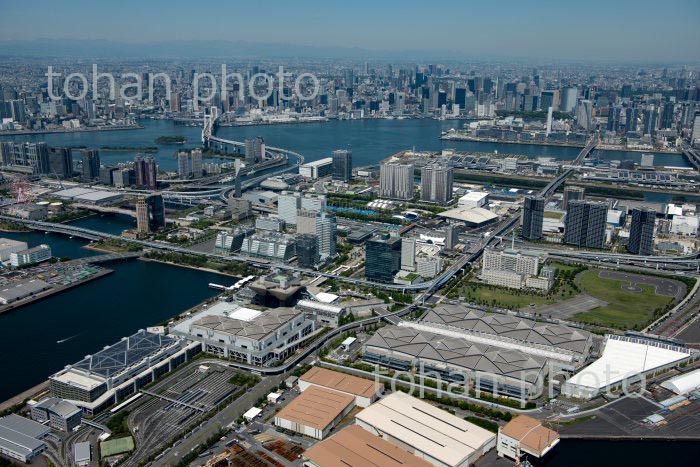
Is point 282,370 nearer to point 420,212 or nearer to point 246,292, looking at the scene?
Result: point 246,292

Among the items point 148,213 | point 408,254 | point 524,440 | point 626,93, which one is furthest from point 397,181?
point 626,93

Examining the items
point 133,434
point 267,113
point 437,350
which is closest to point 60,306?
point 133,434

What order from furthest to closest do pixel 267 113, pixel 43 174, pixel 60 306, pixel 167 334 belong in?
1. pixel 267 113
2. pixel 43 174
3. pixel 60 306
4. pixel 167 334

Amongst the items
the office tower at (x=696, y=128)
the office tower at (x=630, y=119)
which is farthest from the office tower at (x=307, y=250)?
the office tower at (x=630, y=119)

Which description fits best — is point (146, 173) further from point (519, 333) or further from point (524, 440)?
point (524, 440)

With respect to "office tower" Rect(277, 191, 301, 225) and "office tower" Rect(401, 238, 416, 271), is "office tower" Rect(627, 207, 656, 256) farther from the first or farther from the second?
"office tower" Rect(277, 191, 301, 225)

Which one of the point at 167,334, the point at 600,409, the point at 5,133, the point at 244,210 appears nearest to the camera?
the point at 600,409
